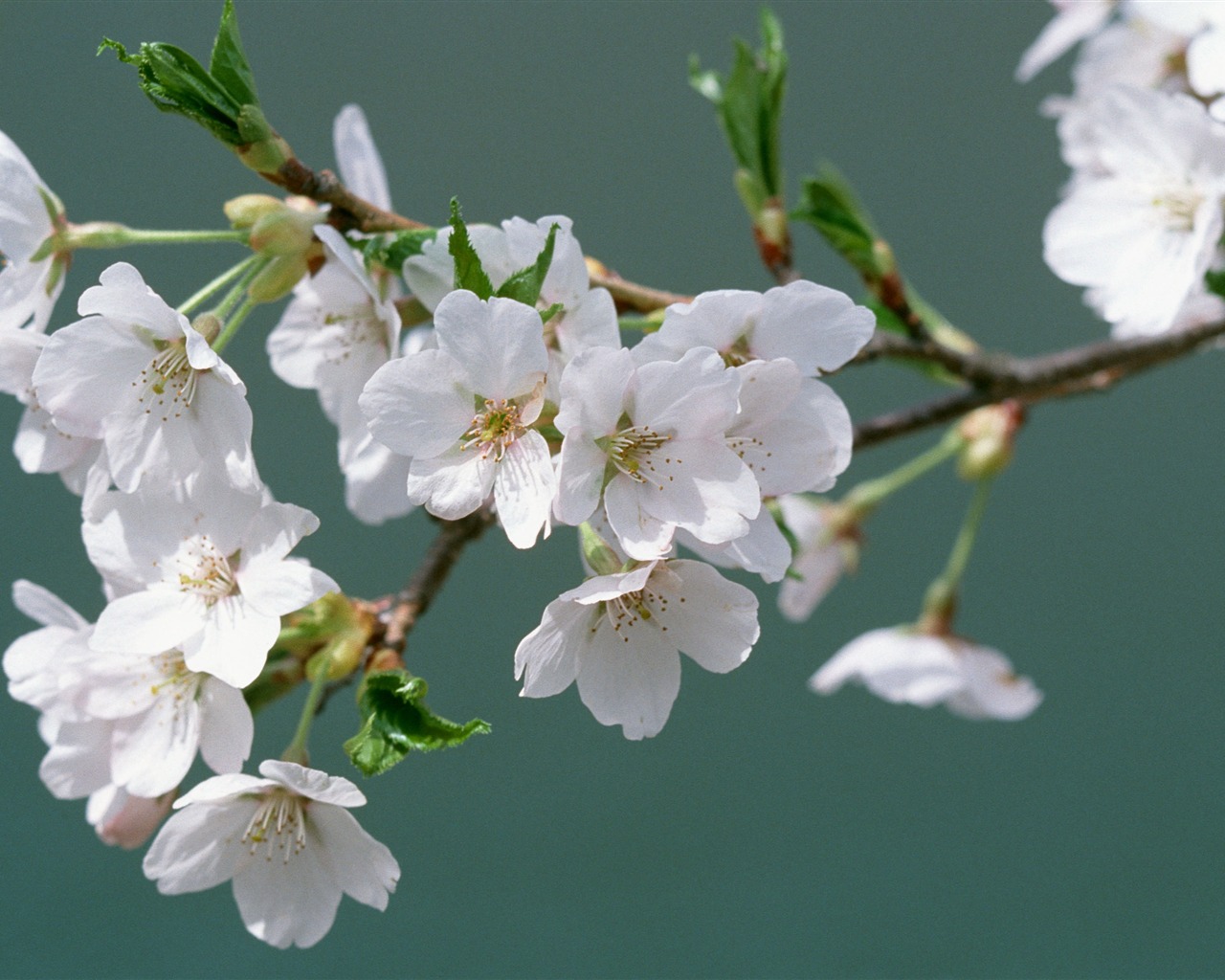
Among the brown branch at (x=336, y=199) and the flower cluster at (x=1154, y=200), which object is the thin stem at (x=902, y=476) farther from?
the brown branch at (x=336, y=199)

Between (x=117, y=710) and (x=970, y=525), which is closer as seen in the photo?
(x=117, y=710)

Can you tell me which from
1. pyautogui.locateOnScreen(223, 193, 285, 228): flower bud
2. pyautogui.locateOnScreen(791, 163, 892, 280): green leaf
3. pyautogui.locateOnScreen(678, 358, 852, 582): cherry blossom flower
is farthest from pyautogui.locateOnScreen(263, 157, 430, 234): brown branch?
pyautogui.locateOnScreen(791, 163, 892, 280): green leaf

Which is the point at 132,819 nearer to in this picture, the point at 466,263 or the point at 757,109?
the point at 466,263

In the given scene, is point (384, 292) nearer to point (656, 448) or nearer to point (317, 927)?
point (656, 448)

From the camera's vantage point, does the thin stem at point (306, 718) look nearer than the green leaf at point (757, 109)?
Yes

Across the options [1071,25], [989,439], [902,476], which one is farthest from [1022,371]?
[1071,25]

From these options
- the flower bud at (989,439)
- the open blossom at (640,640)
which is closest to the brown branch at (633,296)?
the open blossom at (640,640)
